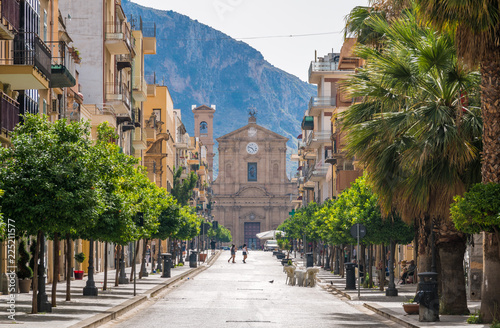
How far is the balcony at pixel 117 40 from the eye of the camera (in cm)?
5838

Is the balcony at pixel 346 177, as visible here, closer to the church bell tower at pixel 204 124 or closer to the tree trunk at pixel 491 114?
the tree trunk at pixel 491 114

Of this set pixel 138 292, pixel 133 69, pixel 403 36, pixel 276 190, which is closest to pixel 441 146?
pixel 403 36

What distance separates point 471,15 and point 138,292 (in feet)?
66.3

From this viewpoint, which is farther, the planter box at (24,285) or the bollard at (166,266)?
the bollard at (166,266)

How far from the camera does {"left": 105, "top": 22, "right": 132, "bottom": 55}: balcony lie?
58375 millimetres

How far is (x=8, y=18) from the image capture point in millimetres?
28703

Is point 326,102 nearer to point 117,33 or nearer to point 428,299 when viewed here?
point 117,33

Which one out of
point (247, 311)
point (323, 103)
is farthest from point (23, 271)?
point (323, 103)

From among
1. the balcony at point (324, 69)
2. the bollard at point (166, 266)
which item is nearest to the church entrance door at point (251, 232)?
the balcony at point (324, 69)

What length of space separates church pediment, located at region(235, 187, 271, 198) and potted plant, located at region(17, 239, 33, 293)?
142289 mm

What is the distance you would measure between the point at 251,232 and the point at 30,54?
5905 inches

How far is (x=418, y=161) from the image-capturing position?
2203cm

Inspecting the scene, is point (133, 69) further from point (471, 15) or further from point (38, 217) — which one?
point (471, 15)

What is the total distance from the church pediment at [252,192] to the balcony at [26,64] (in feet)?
474
